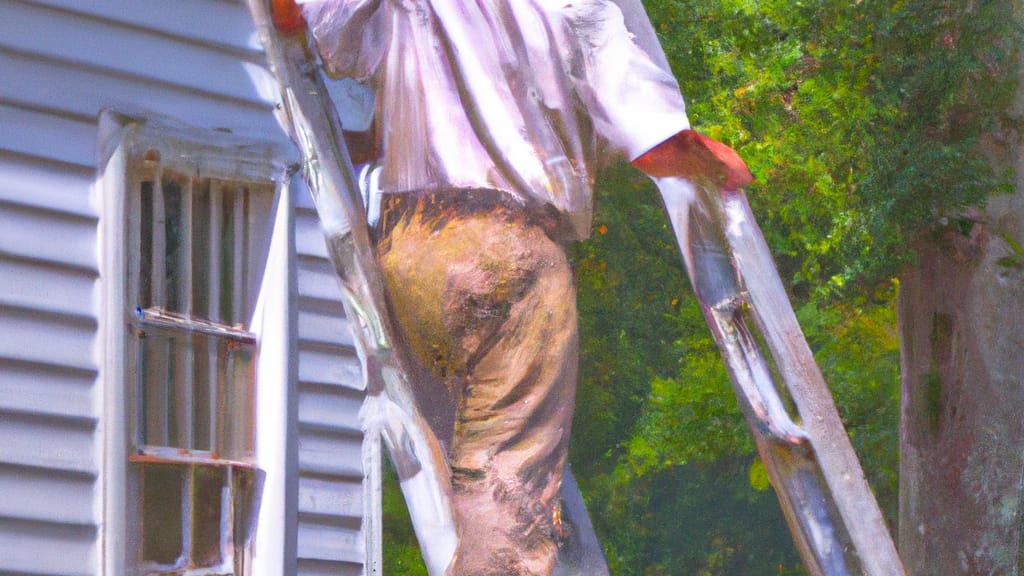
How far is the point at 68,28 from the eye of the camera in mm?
3029

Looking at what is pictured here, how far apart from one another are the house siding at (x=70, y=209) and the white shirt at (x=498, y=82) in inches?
9.8

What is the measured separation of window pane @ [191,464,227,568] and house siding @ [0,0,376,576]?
0.72 ft

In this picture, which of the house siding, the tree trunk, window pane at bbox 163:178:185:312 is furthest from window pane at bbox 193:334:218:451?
the tree trunk

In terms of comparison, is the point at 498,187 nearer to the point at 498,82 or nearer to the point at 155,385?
the point at 498,82

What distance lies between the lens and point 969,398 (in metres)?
4.53

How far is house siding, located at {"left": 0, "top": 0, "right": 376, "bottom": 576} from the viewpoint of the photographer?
2.85 m

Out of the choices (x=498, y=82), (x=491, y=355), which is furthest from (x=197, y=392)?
(x=498, y=82)

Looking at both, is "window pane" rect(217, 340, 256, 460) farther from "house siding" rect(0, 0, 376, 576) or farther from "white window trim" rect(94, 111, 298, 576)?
"house siding" rect(0, 0, 376, 576)

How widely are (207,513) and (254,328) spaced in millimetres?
418

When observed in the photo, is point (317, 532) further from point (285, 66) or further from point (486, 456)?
point (285, 66)

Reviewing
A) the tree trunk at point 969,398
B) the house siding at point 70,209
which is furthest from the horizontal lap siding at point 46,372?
the tree trunk at point 969,398

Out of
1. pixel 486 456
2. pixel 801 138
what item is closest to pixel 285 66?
pixel 486 456

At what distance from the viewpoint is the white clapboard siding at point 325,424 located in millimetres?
3344

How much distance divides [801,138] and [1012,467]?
1192 mm
